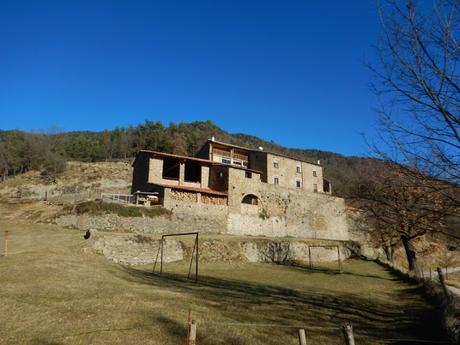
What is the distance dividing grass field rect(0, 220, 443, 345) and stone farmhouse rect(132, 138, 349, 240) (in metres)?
15.9

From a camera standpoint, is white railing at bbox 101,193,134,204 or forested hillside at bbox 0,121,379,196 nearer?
white railing at bbox 101,193,134,204

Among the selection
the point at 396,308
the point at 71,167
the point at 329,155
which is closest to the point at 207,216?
the point at 396,308

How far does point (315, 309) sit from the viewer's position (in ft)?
42.0

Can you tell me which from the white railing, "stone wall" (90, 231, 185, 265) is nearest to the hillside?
the white railing

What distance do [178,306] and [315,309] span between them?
4955 mm

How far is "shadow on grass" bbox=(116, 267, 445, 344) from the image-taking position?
10.3 meters

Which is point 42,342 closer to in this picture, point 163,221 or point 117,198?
point 163,221

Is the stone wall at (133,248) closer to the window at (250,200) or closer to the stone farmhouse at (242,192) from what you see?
the stone farmhouse at (242,192)

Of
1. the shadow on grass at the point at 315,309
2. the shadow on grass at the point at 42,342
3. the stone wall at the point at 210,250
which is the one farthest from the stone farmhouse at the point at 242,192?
the shadow on grass at the point at 42,342

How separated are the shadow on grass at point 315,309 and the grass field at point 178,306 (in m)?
0.03

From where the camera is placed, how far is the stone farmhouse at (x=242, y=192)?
3784 centimetres

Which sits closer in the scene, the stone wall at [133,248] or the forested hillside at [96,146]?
the stone wall at [133,248]

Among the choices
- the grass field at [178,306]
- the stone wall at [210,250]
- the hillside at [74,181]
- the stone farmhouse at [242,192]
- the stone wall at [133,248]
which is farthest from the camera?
the hillside at [74,181]

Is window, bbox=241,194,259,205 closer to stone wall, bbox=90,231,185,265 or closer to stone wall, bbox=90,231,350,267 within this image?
stone wall, bbox=90,231,350,267
